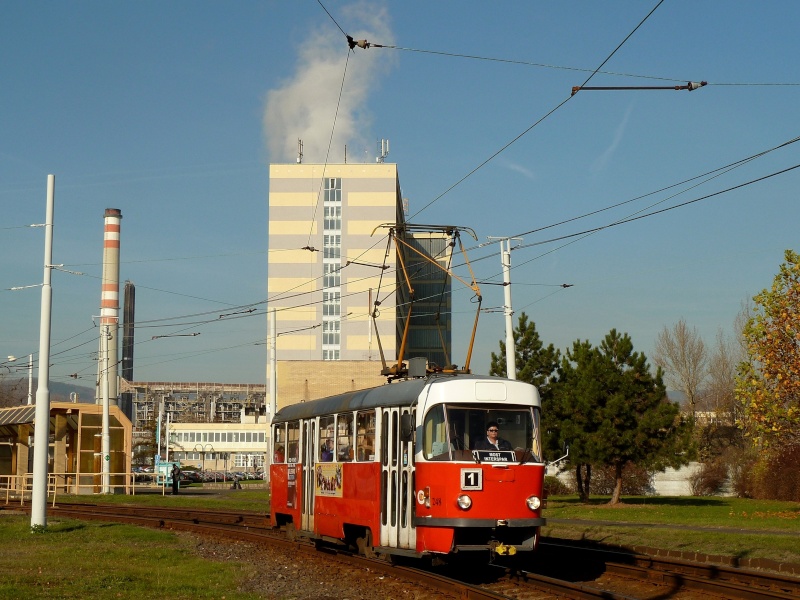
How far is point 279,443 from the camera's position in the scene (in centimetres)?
2366

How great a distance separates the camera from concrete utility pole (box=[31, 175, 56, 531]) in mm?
24719

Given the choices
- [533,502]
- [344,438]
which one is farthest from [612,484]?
[533,502]

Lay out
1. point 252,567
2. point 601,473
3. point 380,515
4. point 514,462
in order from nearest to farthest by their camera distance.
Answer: point 514,462 < point 380,515 < point 252,567 < point 601,473

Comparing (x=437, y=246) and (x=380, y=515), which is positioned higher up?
(x=437, y=246)

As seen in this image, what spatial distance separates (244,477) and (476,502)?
292 feet

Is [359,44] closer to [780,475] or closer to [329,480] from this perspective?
[329,480]

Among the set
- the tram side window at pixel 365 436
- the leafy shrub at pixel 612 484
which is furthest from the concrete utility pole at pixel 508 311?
the leafy shrub at pixel 612 484

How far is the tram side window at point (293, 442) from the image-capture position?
2188 centimetres

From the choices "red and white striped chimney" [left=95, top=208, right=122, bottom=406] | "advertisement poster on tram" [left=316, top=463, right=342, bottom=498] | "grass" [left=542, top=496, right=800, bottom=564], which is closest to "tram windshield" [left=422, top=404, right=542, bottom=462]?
"advertisement poster on tram" [left=316, top=463, right=342, bottom=498]

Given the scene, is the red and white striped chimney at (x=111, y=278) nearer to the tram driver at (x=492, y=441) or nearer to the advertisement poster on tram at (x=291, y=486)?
the advertisement poster on tram at (x=291, y=486)

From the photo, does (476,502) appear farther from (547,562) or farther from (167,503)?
(167,503)

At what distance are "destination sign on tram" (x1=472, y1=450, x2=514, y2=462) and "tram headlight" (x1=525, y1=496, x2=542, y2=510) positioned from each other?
641mm

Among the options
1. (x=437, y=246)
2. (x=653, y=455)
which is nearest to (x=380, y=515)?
(x=653, y=455)

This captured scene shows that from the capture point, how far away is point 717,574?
1532 centimetres
